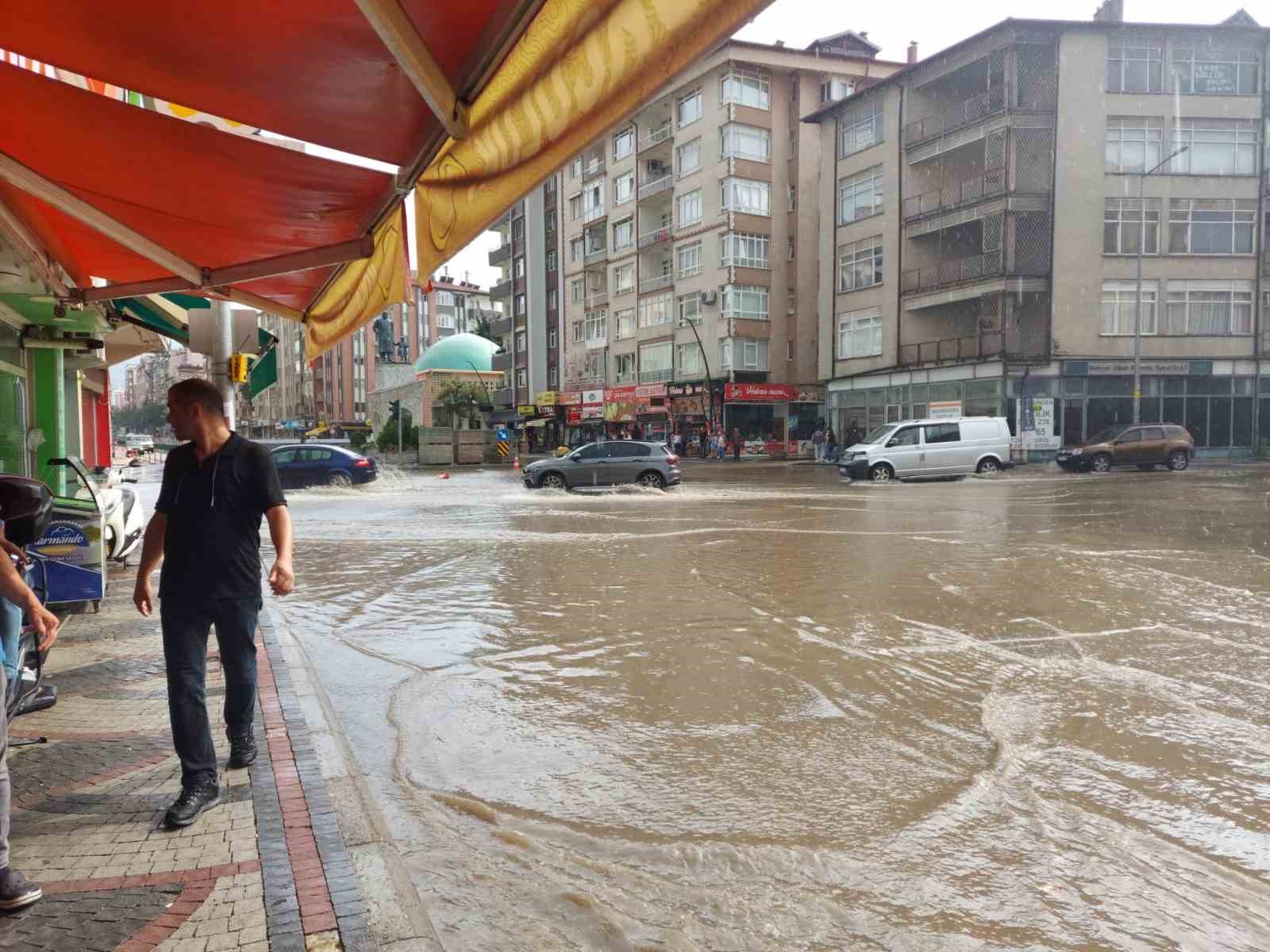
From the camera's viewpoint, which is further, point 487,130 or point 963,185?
point 963,185

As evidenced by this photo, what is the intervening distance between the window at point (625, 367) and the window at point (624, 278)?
160 inches

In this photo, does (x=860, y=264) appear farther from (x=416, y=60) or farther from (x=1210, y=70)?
(x=416, y=60)

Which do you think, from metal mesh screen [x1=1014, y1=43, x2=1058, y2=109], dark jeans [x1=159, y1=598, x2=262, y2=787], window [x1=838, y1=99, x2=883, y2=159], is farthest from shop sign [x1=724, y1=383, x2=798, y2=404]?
dark jeans [x1=159, y1=598, x2=262, y2=787]

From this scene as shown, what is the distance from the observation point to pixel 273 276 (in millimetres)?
6172

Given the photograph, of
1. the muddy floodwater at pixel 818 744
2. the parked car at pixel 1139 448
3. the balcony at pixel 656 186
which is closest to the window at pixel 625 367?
the balcony at pixel 656 186

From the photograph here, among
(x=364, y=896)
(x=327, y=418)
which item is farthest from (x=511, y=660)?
(x=327, y=418)

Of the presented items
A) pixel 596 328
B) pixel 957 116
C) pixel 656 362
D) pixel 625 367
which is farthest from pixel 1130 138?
pixel 596 328

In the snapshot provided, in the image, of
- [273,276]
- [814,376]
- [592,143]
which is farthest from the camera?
[814,376]

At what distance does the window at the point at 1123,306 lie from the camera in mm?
35562

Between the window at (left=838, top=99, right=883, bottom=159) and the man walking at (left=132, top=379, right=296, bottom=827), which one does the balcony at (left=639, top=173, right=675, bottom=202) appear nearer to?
the window at (left=838, top=99, right=883, bottom=159)

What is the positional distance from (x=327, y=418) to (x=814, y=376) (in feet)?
236

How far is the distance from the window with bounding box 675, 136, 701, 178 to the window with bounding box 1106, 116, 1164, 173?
2083 cm

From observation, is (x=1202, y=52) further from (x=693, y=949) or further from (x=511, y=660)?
(x=693, y=949)

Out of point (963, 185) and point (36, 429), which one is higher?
point (963, 185)
